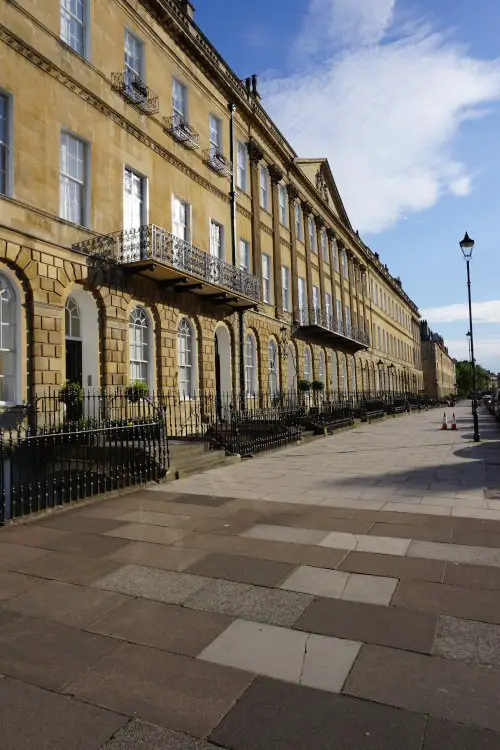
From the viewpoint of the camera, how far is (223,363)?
21.0m

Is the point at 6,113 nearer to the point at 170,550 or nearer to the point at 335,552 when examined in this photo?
the point at 170,550

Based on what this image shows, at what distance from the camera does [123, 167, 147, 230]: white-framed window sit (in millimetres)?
15180

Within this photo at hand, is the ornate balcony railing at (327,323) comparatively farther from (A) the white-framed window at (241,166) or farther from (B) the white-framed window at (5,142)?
(B) the white-framed window at (5,142)

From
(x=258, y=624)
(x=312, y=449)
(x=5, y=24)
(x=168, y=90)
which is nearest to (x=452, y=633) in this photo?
(x=258, y=624)

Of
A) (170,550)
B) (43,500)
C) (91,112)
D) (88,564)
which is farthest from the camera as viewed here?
(91,112)

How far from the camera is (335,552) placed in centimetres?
502

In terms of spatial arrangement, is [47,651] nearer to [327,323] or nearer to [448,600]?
[448,600]

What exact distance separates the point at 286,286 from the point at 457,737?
26020 millimetres

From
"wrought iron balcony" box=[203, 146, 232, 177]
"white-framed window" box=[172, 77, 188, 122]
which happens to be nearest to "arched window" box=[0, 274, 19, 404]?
"white-framed window" box=[172, 77, 188, 122]

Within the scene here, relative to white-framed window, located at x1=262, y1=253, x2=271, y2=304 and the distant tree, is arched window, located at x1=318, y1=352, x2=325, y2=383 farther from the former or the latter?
the distant tree

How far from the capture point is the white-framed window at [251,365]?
878 inches

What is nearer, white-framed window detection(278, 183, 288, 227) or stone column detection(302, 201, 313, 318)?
white-framed window detection(278, 183, 288, 227)

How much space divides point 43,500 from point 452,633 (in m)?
5.51

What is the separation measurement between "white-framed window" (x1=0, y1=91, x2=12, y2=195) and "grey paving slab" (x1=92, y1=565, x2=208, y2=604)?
9.83 metres
